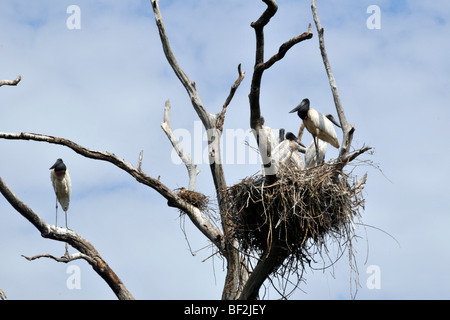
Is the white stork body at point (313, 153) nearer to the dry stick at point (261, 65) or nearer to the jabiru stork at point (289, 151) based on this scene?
the jabiru stork at point (289, 151)

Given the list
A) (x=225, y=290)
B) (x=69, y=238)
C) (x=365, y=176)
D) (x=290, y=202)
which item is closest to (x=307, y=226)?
(x=290, y=202)

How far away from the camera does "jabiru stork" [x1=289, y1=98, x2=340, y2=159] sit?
33.8ft

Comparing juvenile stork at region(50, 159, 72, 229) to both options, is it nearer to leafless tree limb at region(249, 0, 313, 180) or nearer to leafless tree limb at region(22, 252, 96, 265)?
leafless tree limb at region(22, 252, 96, 265)

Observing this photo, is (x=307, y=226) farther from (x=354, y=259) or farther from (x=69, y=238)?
(x=69, y=238)

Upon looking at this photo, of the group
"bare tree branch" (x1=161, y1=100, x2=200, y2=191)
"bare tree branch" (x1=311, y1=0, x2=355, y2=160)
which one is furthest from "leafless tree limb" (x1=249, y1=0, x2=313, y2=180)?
"bare tree branch" (x1=161, y1=100, x2=200, y2=191)

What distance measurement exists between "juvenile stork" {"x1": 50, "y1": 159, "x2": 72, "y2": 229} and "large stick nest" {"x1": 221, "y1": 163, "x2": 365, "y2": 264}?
18.6 feet

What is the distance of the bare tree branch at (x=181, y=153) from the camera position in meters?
11.1

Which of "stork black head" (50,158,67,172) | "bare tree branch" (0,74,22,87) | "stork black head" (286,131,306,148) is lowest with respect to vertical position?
"stork black head" (286,131,306,148)

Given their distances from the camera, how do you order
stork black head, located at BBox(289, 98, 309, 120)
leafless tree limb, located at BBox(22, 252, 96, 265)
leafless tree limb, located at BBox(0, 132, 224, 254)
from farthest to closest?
1. stork black head, located at BBox(289, 98, 309, 120)
2. leafless tree limb, located at BBox(0, 132, 224, 254)
3. leafless tree limb, located at BBox(22, 252, 96, 265)

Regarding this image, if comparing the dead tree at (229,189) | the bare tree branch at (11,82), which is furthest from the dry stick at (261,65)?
the bare tree branch at (11,82)

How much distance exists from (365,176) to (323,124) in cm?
140

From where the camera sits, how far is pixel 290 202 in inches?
313

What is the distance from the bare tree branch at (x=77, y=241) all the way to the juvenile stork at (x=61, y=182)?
11.7ft

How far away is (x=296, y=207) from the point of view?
797cm
